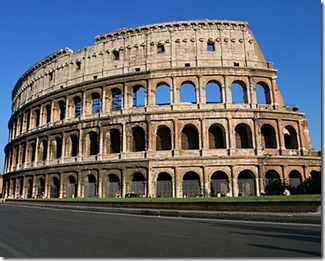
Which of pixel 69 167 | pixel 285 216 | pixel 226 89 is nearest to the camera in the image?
pixel 285 216

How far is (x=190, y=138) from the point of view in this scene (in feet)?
84.6

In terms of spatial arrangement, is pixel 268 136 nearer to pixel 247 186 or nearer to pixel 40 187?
pixel 247 186

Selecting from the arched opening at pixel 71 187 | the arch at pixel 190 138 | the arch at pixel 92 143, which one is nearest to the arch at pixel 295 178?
the arch at pixel 190 138

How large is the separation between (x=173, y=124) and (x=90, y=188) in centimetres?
968

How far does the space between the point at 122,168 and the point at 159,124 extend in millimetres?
4967

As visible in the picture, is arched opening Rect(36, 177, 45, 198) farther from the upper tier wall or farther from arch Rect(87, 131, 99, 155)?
the upper tier wall

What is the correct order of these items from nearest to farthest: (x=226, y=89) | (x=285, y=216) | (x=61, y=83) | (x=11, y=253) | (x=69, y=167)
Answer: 1. (x=11, y=253)
2. (x=285, y=216)
3. (x=226, y=89)
4. (x=69, y=167)
5. (x=61, y=83)

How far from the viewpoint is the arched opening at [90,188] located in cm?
2636

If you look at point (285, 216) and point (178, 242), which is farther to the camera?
point (285, 216)

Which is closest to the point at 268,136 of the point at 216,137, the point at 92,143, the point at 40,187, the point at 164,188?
the point at 216,137

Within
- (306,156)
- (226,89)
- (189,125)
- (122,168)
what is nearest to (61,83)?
(122,168)

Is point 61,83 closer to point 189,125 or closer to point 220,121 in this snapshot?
point 189,125

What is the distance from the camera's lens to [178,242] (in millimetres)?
6434

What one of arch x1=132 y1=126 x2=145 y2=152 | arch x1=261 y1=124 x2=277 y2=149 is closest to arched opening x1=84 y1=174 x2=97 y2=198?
arch x1=132 y1=126 x2=145 y2=152
